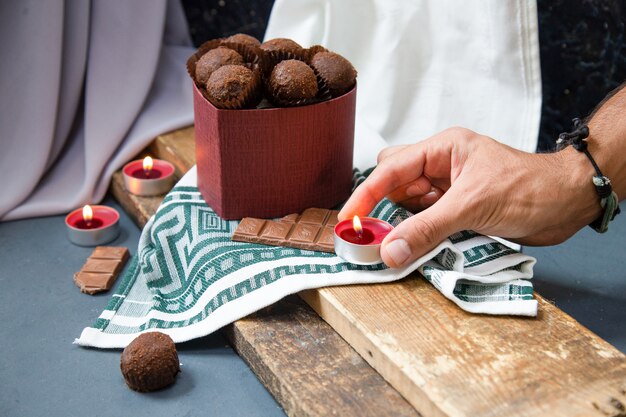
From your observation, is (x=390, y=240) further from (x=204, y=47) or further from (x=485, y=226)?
(x=204, y=47)

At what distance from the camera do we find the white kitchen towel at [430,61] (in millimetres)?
1604

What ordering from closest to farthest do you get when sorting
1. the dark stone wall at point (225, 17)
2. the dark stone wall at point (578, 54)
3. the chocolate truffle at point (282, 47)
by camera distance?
1. the chocolate truffle at point (282, 47)
2. the dark stone wall at point (578, 54)
3. the dark stone wall at point (225, 17)

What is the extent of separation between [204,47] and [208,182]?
0.84 ft

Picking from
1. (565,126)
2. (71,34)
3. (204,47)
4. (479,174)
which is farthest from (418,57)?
(71,34)

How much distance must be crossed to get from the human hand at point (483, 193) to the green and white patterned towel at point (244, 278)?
47 millimetres

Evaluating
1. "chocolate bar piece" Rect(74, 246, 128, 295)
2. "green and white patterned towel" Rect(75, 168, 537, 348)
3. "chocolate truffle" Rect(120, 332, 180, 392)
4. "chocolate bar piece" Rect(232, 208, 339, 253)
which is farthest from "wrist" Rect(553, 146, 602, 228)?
"chocolate bar piece" Rect(74, 246, 128, 295)

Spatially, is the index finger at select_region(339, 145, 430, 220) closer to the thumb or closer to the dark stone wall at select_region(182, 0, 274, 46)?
the thumb

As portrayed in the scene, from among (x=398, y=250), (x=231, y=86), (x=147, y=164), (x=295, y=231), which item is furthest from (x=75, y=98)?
(x=398, y=250)

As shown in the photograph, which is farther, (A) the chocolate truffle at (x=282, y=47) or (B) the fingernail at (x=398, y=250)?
(A) the chocolate truffle at (x=282, y=47)

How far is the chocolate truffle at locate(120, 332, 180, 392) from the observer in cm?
108

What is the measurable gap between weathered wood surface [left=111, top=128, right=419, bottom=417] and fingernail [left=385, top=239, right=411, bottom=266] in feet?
0.48

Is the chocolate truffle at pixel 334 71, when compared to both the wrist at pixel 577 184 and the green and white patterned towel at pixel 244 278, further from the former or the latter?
the wrist at pixel 577 184

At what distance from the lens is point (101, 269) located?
1381mm

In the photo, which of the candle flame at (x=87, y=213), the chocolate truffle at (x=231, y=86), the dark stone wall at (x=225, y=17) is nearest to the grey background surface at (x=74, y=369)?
the candle flame at (x=87, y=213)
